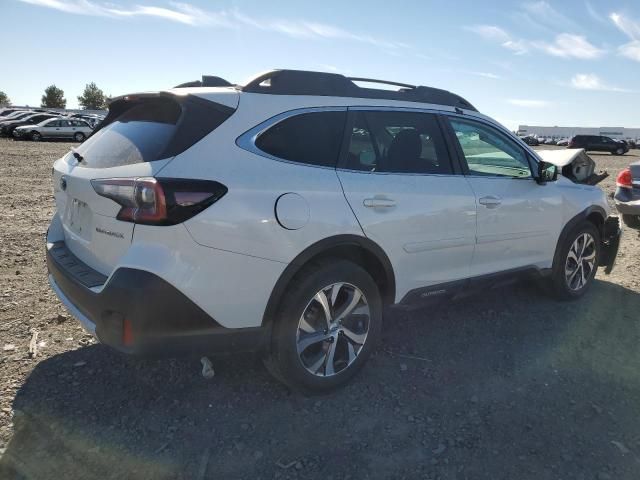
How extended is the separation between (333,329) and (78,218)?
5.35 feet

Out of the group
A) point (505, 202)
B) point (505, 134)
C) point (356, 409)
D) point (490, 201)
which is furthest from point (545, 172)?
point (356, 409)

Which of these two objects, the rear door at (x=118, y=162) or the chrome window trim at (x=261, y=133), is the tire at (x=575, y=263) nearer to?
the chrome window trim at (x=261, y=133)

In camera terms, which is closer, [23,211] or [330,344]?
[330,344]

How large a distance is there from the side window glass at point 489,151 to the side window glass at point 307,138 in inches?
46.3

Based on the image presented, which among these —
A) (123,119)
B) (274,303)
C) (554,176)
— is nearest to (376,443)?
(274,303)

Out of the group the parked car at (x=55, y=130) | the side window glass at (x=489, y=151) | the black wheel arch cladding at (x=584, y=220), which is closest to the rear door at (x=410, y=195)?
the side window glass at (x=489, y=151)

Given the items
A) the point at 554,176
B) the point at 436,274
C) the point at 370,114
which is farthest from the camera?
the point at 554,176

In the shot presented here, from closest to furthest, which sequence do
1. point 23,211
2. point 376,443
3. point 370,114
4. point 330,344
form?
point 376,443 < point 330,344 < point 370,114 < point 23,211

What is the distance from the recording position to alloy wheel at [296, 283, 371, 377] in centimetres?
294

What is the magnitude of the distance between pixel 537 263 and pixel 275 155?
2.81 metres

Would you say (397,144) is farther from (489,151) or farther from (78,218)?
(78,218)

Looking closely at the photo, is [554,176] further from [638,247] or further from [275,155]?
[638,247]

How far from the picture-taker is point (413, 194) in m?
3.25

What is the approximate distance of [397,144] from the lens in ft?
11.3
